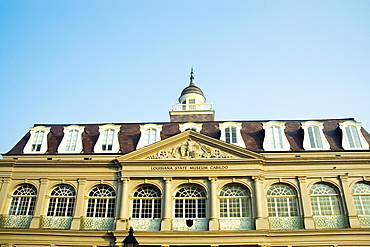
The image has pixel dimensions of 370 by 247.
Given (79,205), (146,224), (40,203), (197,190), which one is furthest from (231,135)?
(40,203)

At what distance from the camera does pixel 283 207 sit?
79.3 feet

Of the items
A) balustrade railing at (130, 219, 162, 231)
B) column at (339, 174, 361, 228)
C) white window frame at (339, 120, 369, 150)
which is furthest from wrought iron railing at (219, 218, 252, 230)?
white window frame at (339, 120, 369, 150)

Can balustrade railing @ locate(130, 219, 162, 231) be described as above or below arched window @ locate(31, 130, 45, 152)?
below

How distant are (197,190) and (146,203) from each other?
3.64 metres

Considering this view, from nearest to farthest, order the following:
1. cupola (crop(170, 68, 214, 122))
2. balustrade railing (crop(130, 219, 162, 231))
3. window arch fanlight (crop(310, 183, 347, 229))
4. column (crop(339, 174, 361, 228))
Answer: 1. column (crop(339, 174, 361, 228))
2. window arch fanlight (crop(310, 183, 347, 229))
3. balustrade railing (crop(130, 219, 162, 231))
4. cupola (crop(170, 68, 214, 122))

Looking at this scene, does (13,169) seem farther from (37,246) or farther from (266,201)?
(266,201)

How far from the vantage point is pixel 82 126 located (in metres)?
29.1

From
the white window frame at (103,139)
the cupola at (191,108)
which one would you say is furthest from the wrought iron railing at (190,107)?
the white window frame at (103,139)

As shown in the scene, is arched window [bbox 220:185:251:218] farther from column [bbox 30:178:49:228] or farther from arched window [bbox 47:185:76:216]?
column [bbox 30:178:49:228]

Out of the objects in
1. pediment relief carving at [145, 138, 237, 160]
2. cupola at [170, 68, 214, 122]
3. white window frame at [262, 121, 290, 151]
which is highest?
cupola at [170, 68, 214, 122]

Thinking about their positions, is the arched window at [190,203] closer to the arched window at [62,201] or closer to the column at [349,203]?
the arched window at [62,201]

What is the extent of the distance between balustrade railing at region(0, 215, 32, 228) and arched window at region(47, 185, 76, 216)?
4.73 feet

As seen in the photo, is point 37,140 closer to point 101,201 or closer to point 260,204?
point 101,201

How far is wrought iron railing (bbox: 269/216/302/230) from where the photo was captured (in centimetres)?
2320
